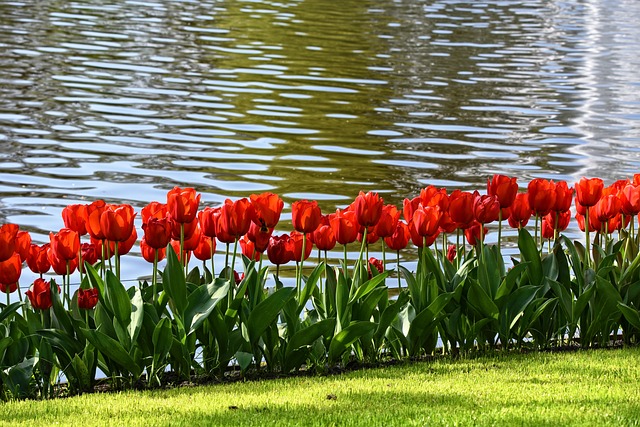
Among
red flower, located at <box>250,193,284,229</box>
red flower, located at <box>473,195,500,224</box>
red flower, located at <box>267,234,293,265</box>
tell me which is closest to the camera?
red flower, located at <box>250,193,284,229</box>

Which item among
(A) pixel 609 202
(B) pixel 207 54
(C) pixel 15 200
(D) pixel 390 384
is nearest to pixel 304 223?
(D) pixel 390 384

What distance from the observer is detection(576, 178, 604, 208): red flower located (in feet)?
19.9

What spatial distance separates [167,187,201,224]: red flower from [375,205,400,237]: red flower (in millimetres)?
987

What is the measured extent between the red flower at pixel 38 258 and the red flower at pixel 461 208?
2.03 metres

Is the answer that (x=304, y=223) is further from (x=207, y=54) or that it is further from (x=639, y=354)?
(x=207, y=54)

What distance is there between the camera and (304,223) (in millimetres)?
5504

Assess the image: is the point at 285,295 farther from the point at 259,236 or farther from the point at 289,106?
the point at 289,106

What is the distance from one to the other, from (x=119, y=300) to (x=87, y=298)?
6.0 inches

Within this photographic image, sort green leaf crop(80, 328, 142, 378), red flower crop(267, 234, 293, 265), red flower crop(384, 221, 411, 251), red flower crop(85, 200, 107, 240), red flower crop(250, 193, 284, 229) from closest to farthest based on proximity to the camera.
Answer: green leaf crop(80, 328, 142, 378), red flower crop(85, 200, 107, 240), red flower crop(250, 193, 284, 229), red flower crop(267, 234, 293, 265), red flower crop(384, 221, 411, 251)

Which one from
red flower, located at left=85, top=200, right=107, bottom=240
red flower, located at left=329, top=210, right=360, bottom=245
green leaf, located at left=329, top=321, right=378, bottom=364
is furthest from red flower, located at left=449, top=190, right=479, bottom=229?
red flower, located at left=85, top=200, right=107, bottom=240

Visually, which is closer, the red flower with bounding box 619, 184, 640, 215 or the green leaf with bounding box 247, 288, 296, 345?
the green leaf with bounding box 247, 288, 296, 345

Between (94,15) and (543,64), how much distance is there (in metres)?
12.9

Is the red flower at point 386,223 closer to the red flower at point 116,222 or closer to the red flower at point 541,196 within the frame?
the red flower at point 541,196

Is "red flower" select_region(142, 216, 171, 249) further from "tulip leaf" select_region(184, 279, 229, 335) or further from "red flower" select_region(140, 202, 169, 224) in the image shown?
"tulip leaf" select_region(184, 279, 229, 335)
